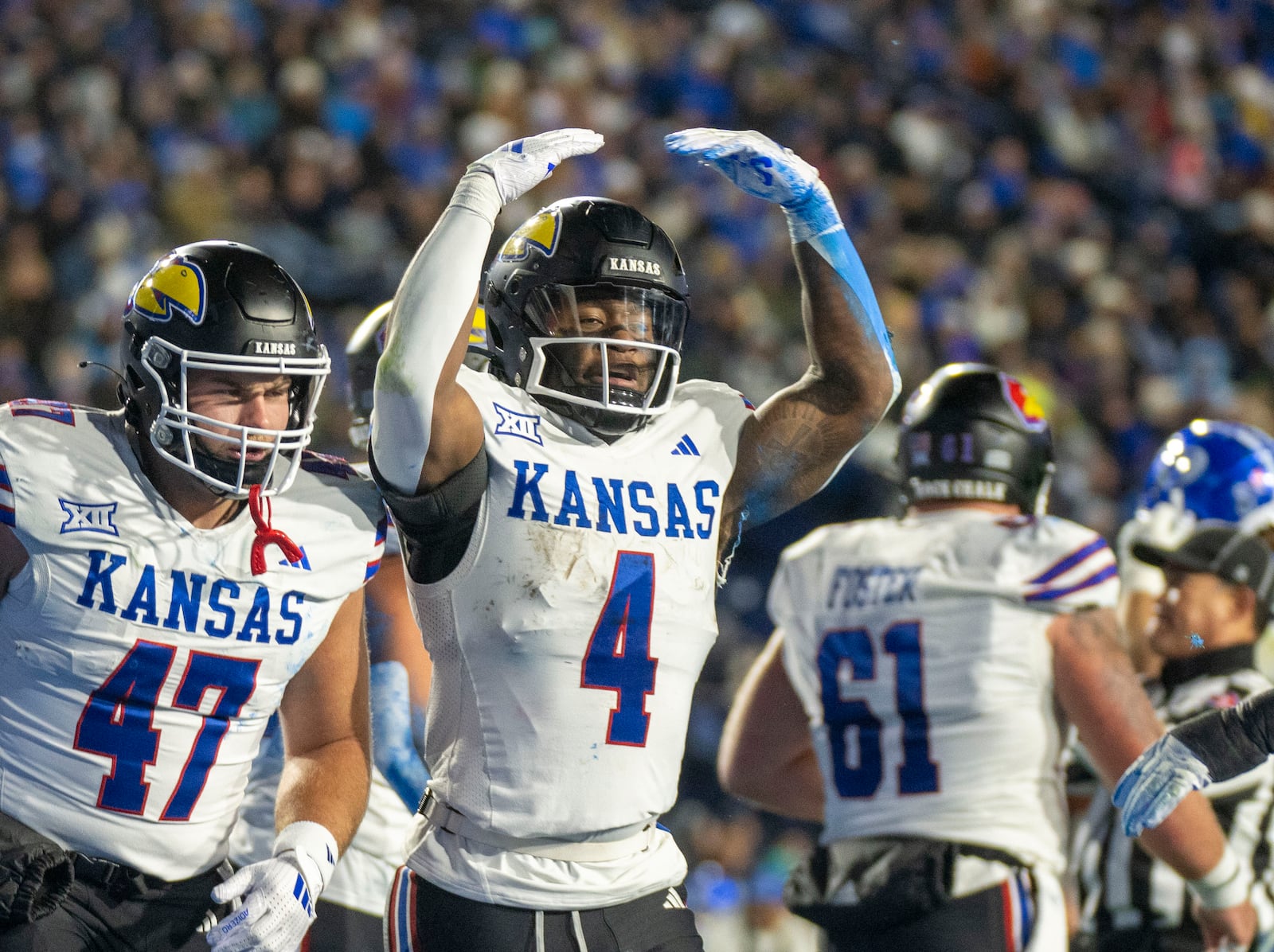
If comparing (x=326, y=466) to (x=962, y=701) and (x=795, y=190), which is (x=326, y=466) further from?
(x=962, y=701)

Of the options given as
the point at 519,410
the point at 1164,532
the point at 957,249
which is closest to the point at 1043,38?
the point at 957,249

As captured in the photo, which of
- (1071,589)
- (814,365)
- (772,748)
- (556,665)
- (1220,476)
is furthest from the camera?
(1220,476)

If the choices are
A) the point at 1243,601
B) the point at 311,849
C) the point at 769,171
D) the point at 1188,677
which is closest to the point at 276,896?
the point at 311,849

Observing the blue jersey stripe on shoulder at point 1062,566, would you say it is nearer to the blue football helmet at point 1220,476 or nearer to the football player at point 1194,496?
the football player at point 1194,496

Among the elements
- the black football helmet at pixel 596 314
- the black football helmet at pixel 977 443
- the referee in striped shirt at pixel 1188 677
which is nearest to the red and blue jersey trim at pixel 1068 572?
the black football helmet at pixel 977 443

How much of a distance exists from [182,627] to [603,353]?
0.89m

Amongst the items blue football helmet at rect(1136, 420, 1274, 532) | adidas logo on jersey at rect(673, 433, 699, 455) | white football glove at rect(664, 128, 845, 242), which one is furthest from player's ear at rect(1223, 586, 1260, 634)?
adidas logo on jersey at rect(673, 433, 699, 455)

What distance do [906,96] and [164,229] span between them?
4.79 m

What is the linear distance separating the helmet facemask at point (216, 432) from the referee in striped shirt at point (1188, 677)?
7.63ft

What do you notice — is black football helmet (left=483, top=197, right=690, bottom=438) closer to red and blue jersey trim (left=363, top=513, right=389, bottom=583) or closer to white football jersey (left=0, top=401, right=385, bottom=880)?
red and blue jersey trim (left=363, top=513, right=389, bottom=583)

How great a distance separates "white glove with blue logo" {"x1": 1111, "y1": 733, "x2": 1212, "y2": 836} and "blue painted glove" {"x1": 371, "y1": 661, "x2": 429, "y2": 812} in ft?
5.09

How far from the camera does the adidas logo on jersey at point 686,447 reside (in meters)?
2.83

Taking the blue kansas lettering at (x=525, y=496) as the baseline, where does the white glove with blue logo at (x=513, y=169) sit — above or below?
above

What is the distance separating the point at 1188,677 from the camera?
13.2 ft
